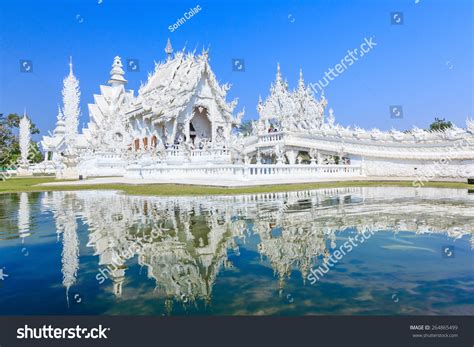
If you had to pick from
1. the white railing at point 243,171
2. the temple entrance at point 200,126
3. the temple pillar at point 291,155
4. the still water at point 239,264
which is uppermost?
the temple entrance at point 200,126

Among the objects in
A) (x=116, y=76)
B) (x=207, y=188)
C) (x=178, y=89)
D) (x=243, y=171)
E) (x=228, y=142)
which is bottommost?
(x=207, y=188)

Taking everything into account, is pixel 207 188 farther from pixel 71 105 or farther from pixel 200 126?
pixel 71 105

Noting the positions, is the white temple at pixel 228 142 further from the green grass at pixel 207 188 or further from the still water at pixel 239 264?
the still water at pixel 239 264

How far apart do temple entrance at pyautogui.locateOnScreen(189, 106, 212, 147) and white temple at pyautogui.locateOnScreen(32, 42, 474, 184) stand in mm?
103

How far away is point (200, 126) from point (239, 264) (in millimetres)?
31267

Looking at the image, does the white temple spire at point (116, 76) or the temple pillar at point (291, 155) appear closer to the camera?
the temple pillar at point (291, 155)

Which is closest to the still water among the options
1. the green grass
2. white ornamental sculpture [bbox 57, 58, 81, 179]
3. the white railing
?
the green grass

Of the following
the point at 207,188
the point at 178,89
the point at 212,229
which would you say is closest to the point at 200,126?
the point at 178,89

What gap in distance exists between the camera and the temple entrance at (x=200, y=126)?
34013 mm

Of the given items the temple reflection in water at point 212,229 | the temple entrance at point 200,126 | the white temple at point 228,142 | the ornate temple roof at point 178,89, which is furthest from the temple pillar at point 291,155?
the temple reflection in water at point 212,229

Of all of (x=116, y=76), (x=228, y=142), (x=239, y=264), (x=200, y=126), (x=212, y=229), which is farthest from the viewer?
(x=116, y=76)

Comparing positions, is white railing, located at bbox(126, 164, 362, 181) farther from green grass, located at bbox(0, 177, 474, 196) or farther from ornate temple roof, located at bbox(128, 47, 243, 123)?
ornate temple roof, located at bbox(128, 47, 243, 123)

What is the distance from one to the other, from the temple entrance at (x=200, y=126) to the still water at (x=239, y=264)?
26862mm

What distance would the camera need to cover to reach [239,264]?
4.23 meters
